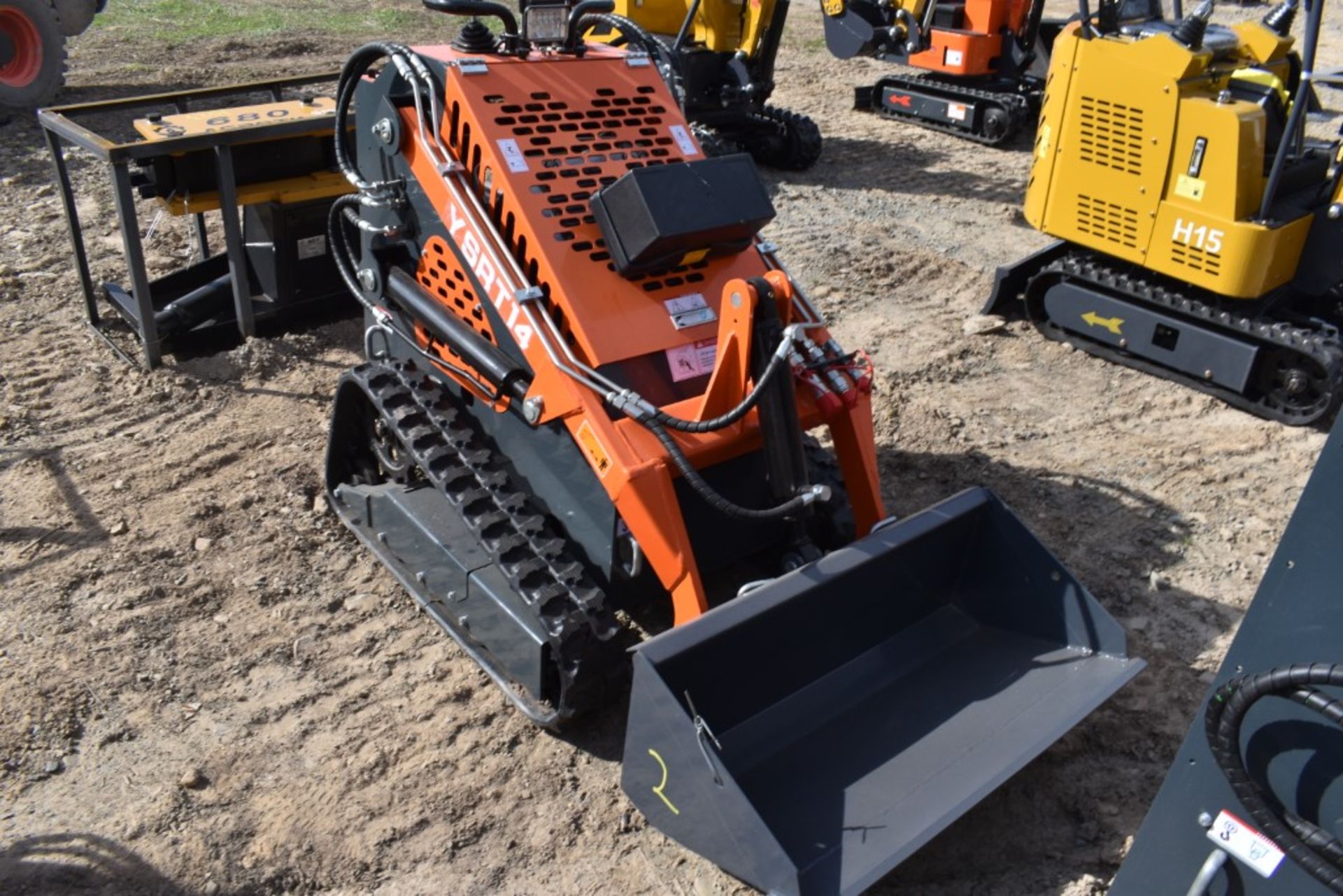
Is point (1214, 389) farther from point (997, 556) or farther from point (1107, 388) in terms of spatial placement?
point (997, 556)

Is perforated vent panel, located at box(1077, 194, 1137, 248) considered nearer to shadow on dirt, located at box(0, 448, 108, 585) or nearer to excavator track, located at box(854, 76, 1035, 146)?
excavator track, located at box(854, 76, 1035, 146)

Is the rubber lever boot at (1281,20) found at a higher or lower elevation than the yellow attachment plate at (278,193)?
higher

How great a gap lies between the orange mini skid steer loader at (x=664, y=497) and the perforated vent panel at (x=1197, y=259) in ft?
9.11

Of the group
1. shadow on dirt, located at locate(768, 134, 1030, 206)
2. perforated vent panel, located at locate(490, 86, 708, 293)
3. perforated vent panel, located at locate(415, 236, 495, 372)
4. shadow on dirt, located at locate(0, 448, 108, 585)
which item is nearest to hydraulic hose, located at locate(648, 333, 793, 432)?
perforated vent panel, located at locate(490, 86, 708, 293)

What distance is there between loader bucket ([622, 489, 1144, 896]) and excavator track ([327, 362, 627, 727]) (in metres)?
0.39

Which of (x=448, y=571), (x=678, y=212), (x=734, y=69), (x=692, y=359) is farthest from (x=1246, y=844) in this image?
(x=734, y=69)

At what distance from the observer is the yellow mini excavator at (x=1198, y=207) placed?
5.66m

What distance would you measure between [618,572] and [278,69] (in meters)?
9.97

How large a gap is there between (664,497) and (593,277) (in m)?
0.79

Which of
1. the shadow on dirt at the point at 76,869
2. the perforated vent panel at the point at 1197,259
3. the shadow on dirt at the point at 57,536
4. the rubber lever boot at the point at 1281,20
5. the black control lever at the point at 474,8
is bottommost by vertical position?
the shadow on dirt at the point at 76,869

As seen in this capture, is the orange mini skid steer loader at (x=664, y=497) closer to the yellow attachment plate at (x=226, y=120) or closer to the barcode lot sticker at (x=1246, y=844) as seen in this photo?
the barcode lot sticker at (x=1246, y=844)

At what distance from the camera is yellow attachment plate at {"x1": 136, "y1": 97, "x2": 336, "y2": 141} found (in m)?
5.54

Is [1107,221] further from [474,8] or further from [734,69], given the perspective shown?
[734,69]

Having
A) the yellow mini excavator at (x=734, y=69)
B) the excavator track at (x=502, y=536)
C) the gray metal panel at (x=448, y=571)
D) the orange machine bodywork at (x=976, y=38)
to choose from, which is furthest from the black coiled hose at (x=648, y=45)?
the orange machine bodywork at (x=976, y=38)
